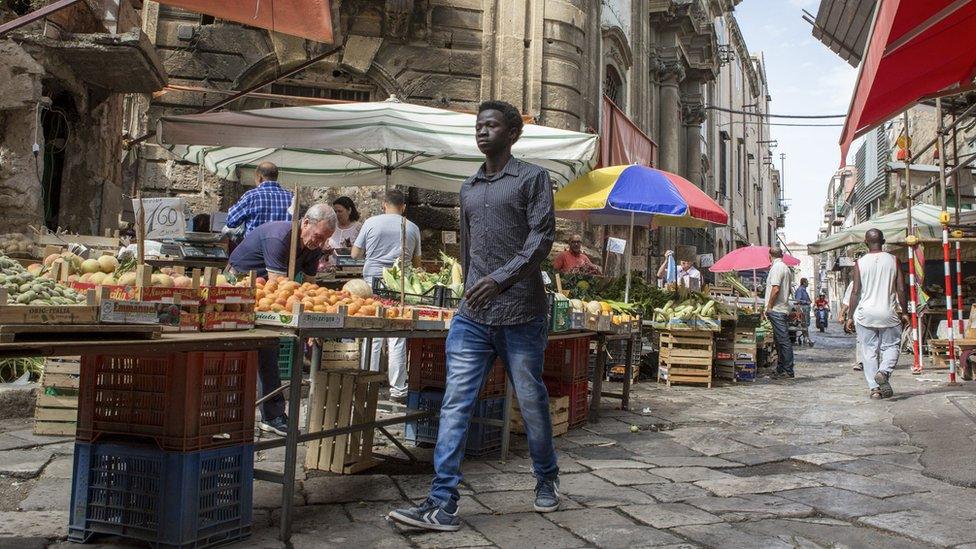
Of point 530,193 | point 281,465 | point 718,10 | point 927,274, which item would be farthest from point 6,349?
point 718,10

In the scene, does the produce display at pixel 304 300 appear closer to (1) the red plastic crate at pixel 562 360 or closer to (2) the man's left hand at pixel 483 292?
(2) the man's left hand at pixel 483 292

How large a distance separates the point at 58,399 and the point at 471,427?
2842 millimetres

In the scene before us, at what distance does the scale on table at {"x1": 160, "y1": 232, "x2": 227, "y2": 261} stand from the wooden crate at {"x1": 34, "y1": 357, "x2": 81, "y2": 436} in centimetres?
186

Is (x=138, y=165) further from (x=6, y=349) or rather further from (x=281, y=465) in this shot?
(x=6, y=349)

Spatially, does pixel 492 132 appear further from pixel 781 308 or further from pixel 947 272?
pixel 781 308

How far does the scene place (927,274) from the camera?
1628 centimetres

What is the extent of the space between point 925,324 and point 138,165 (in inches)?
543

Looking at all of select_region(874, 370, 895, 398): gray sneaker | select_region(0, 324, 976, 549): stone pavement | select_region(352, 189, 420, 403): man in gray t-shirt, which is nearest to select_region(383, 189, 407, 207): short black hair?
select_region(352, 189, 420, 403): man in gray t-shirt

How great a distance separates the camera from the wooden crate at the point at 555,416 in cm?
641

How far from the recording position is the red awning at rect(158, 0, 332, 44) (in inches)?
280

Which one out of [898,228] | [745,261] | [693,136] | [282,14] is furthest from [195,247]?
[693,136]

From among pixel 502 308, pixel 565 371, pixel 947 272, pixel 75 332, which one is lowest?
pixel 565 371

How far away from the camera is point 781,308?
1227 cm

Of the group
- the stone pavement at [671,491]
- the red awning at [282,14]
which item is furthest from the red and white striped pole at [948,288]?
the red awning at [282,14]
